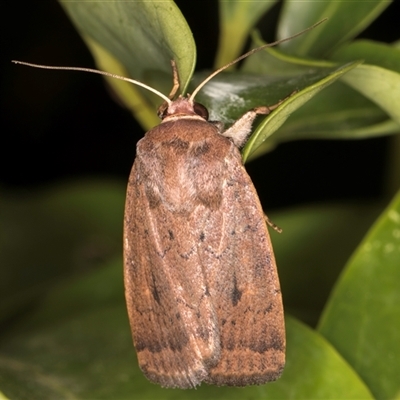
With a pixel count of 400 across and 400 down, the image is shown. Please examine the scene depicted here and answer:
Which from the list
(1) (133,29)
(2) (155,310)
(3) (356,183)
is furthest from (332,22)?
(3) (356,183)

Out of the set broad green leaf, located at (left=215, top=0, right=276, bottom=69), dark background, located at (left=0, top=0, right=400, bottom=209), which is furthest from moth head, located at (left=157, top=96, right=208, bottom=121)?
dark background, located at (left=0, top=0, right=400, bottom=209)

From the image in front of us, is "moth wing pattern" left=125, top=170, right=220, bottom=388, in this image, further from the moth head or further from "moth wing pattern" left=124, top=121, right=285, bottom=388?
the moth head

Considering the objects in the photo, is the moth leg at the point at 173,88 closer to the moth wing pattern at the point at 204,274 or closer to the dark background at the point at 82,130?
the moth wing pattern at the point at 204,274

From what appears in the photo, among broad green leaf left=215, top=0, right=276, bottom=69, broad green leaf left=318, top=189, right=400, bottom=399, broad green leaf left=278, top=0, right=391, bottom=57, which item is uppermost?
broad green leaf left=215, top=0, right=276, bottom=69

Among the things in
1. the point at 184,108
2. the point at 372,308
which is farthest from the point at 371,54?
the point at 372,308

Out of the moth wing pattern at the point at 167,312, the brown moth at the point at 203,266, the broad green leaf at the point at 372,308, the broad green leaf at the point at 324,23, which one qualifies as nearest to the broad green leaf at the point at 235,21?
the broad green leaf at the point at 324,23

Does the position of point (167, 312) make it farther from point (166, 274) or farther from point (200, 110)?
point (200, 110)

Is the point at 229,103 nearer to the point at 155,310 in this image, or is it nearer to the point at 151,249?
the point at 151,249
